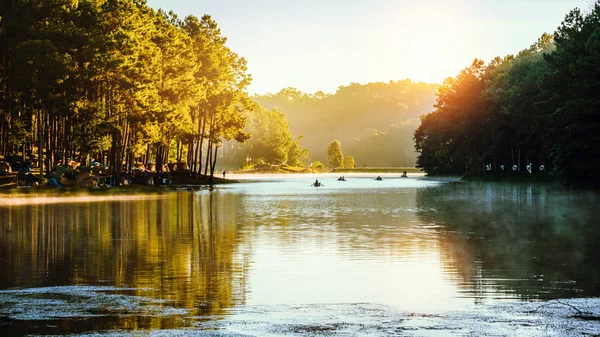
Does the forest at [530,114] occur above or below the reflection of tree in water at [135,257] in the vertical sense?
above

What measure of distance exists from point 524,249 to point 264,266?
8502 millimetres

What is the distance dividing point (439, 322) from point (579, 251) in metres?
12.2

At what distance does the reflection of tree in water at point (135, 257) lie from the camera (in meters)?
14.4

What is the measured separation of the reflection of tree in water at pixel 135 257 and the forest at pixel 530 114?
39.1 metres

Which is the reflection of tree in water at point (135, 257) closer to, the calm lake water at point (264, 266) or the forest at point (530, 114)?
the calm lake water at point (264, 266)

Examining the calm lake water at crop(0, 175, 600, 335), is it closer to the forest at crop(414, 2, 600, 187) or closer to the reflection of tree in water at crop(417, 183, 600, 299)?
the reflection of tree in water at crop(417, 183, 600, 299)

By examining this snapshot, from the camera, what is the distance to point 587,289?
49.2 ft

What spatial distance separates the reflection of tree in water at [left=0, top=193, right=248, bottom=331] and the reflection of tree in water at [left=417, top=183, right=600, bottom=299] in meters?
5.25

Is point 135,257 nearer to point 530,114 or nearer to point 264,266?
point 264,266

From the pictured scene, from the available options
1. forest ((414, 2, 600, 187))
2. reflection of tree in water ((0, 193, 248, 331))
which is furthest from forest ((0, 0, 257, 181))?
forest ((414, 2, 600, 187))

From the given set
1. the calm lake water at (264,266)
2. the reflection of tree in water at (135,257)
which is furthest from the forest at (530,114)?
the reflection of tree in water at (135,257)

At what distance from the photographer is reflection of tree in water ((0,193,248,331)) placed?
47.2 ft

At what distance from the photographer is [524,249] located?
2311cm

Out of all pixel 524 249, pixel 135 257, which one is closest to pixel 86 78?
pixel 135 257
